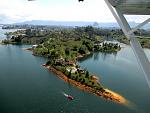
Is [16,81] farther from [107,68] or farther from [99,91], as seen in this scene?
[107,68]

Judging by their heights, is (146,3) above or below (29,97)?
above

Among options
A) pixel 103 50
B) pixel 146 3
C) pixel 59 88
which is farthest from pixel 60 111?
pixel 103 50

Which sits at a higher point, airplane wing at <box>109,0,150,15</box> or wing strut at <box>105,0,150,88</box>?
airplane wing at <box>109,0,150,15</box>

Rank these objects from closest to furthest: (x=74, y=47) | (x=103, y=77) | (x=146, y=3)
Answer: (x=146, y=3) < (x=103, y=77) < (x=74, y=47)

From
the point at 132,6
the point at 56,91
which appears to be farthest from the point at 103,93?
the point at 132,6

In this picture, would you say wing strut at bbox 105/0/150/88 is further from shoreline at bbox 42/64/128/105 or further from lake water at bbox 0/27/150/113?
shoreline at bbox 42/64/128/105

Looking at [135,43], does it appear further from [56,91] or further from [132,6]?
[56,91]

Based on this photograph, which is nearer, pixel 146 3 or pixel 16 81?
pixel 146 3

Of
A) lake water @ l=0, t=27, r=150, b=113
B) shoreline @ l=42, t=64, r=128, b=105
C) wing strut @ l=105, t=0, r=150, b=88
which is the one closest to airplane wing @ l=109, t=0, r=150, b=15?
wing strut @ l=105, t=0, r=150, b=88
